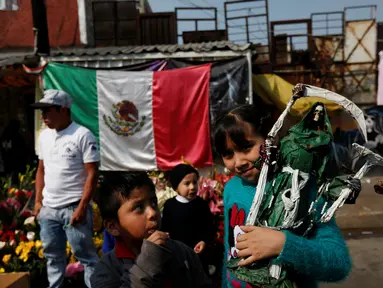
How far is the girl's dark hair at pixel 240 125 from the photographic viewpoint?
4.48 feet

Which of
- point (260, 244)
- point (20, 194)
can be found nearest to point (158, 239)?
point (260, 244)

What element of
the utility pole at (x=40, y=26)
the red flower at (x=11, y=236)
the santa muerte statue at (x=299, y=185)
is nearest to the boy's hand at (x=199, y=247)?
the santa muerte statue at (x=299, y=185)

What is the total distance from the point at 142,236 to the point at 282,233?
0.65m

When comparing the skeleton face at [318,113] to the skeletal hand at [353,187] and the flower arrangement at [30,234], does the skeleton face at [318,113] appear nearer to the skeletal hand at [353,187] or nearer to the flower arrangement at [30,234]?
the skeletal hand at [353,187]

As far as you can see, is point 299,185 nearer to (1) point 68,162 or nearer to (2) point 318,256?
(2) point 318,256

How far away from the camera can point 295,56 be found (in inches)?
522

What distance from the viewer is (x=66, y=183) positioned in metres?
3.07

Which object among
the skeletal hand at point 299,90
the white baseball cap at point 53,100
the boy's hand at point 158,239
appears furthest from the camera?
the white baseball cap at point 53,100

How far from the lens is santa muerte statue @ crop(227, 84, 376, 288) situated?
105cm

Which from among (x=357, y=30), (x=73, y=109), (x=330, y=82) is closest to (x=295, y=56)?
(x=330, y=82)

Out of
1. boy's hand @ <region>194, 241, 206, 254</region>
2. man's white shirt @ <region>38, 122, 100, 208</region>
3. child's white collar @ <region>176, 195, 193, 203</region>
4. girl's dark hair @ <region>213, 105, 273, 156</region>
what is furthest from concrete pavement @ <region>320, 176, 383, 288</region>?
girl's dark hair @ <region>213, 105, 273, 156</region>

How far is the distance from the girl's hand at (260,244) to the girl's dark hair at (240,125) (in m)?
0.40

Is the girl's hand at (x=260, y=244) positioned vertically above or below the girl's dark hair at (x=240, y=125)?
below

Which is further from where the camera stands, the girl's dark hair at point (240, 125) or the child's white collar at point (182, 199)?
the child's white collar at point (182, 199)
